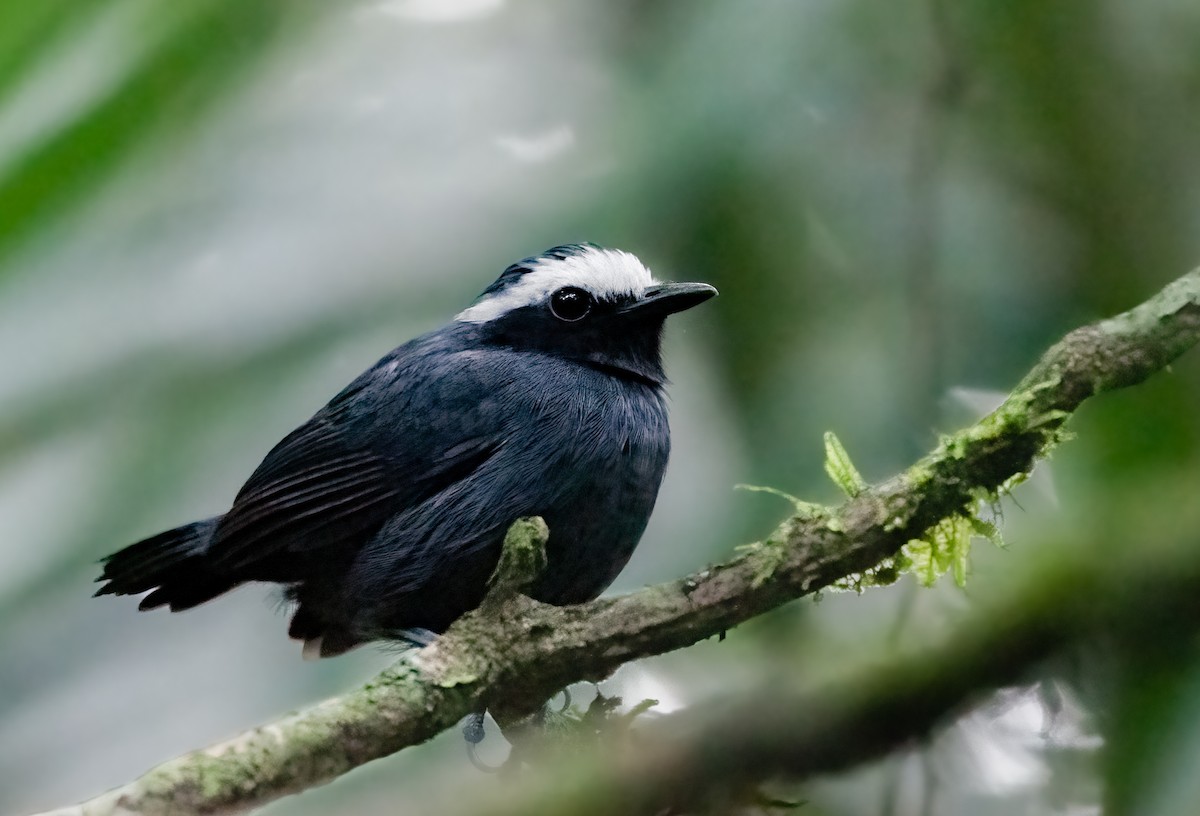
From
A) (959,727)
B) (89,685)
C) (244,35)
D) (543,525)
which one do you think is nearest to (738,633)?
(959,727)

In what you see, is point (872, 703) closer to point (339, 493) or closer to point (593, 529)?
point (593, 529)

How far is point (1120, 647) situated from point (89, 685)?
1.51 m

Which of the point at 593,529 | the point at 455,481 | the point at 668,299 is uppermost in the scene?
the point at 668,299

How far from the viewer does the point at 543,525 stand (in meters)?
1.53

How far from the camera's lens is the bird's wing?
169cm

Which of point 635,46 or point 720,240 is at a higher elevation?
→ point 635,46

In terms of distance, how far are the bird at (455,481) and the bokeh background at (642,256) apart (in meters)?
0.12

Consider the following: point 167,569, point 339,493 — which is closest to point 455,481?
point 339,493

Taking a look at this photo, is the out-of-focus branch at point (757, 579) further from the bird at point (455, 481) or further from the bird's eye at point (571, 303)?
the bird's eye at point (571, 303)

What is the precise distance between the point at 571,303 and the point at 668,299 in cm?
16

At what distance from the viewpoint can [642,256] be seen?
208 cm

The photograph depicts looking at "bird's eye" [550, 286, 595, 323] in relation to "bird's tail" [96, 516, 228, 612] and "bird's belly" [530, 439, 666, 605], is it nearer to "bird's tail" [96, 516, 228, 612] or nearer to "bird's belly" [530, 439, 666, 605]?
"bird's belly" [530, 439, 666, 605]

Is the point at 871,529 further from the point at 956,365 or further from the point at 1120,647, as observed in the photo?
the point at 956,365

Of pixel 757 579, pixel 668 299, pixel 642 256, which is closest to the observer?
pixel 757 579
